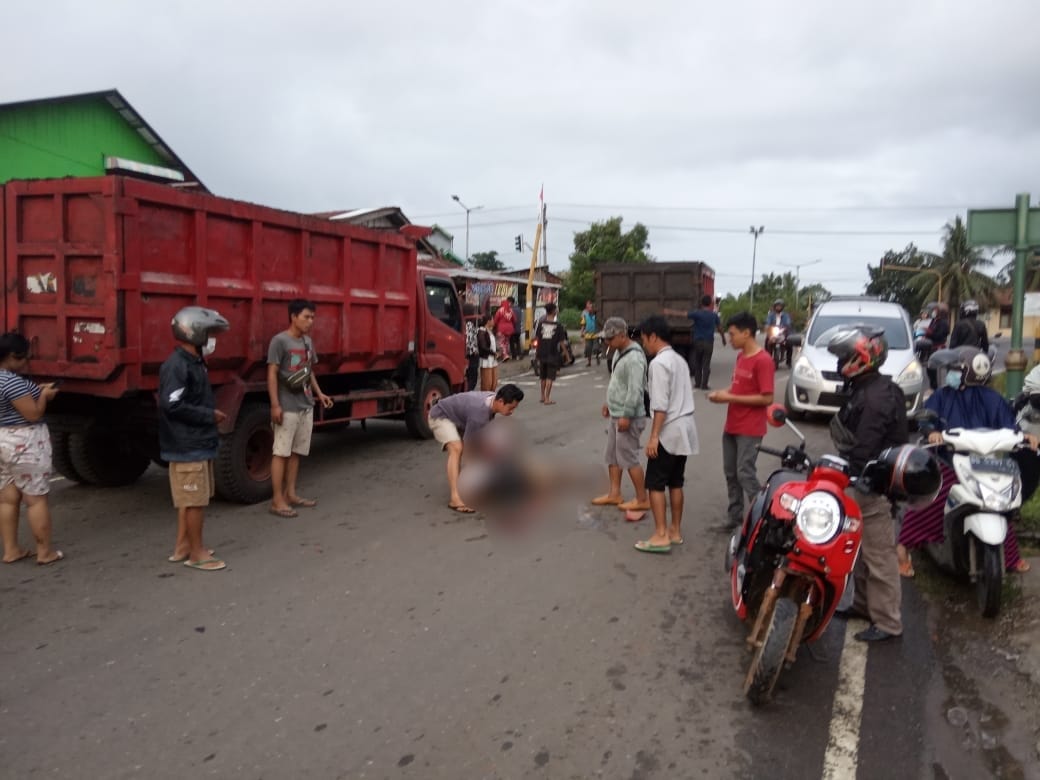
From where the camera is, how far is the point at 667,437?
5129 mm

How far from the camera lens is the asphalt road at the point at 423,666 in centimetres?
293

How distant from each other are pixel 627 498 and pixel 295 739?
4.10m

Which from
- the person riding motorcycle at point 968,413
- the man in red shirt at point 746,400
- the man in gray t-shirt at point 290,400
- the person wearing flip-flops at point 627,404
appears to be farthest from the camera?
the man in gray t-shirt at point 290,400

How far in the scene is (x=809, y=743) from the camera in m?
3.02

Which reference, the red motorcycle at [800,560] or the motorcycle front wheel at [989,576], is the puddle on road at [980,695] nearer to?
the motorcycle front wheel at [989,576]

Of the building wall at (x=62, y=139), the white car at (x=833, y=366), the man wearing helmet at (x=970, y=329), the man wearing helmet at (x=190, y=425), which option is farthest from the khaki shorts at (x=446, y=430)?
the building wall at (x=62, y=139)

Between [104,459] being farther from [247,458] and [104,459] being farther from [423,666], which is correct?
[423,666]

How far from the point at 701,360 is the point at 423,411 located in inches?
250

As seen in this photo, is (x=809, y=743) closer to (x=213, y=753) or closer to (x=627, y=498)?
(x=213, y=753)

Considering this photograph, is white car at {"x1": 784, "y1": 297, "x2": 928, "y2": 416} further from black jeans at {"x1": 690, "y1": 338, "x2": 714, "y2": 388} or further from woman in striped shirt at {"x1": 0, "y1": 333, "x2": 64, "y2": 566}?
woman in striped shirt at {"x1": 0, "y1": 333, "x2": 64, "y2": 566}

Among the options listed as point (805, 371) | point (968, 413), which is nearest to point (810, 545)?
point (968, 413)

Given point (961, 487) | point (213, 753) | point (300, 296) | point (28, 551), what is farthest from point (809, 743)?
point (300, 296)

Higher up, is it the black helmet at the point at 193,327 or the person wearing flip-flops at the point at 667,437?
the black helmet at the point at 193,327

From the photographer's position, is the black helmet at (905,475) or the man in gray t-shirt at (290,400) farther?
the man in gray t-shirt at (290,400)
